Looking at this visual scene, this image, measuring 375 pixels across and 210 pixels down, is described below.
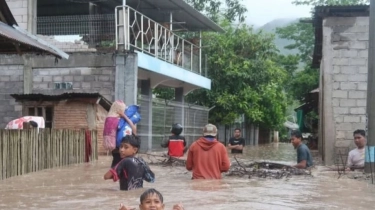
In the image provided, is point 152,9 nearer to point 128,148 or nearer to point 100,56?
point 100,56

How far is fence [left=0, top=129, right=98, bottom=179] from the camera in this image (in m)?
10.5

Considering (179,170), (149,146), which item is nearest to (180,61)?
(149,146)

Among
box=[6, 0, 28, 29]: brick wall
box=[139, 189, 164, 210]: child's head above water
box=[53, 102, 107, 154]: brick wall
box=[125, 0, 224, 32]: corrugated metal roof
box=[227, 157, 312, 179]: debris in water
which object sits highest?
box=[125, 0, 224, 32]: corrugated metal roof

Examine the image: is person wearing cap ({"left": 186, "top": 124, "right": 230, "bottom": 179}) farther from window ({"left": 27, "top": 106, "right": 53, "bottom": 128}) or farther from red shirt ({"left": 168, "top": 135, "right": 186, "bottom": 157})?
window ({"left": 27, "top": 106, "right": 53, "bottom": 128})

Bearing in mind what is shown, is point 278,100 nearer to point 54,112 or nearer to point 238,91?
point 238,91

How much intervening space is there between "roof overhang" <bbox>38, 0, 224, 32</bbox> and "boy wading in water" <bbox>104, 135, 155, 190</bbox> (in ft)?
43.4

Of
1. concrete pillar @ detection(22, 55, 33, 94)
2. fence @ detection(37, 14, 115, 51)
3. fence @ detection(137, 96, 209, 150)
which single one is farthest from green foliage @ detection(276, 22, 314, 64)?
concrete pillar @ detection(22, 55, 33, 94)

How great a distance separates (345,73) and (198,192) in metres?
8.17

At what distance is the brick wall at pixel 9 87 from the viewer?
61.9 ft

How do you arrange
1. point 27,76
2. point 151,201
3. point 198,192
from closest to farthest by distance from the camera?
point 151,201 → point 198,192 → point 27,76

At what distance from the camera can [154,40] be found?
20.5 metres

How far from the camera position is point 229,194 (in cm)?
834

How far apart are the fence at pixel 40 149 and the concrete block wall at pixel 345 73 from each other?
6.03m

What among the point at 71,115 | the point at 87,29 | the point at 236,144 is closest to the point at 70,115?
the point at 71,115
